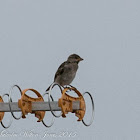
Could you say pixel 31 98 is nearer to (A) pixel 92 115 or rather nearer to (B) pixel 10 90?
(B) pixel 10 90

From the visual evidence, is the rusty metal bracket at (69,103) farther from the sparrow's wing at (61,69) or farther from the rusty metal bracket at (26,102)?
the sparrow's wing at (61,69)

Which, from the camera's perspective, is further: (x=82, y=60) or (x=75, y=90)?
(x=82, y=60)

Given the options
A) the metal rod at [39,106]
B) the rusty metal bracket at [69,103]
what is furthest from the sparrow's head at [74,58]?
the metal rod at [39,106]

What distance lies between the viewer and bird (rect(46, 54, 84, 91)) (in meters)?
15.9

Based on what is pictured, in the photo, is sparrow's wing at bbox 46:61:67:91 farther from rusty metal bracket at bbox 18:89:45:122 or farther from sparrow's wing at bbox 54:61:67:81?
rusty metal bracket at bbox 18:89:45:122

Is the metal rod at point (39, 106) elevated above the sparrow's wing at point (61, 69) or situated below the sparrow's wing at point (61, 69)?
below

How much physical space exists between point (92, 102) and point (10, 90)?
64.8 inches

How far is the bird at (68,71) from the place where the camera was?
52.3 feet

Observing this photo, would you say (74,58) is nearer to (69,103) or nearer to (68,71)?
(68,71)

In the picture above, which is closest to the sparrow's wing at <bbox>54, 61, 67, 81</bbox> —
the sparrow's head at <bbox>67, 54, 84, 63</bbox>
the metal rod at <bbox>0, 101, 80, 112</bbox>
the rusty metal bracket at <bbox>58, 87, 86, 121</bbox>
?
the sparrow's head at <bbox>67, 54, 84, 63</bbox>

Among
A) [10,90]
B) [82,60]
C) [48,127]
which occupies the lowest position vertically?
[48,127]

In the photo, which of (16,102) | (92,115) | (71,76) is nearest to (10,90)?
(16,102)

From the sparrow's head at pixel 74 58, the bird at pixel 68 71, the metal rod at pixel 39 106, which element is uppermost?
the sparrow's head at pixel 74 58

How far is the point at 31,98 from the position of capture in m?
10.0
